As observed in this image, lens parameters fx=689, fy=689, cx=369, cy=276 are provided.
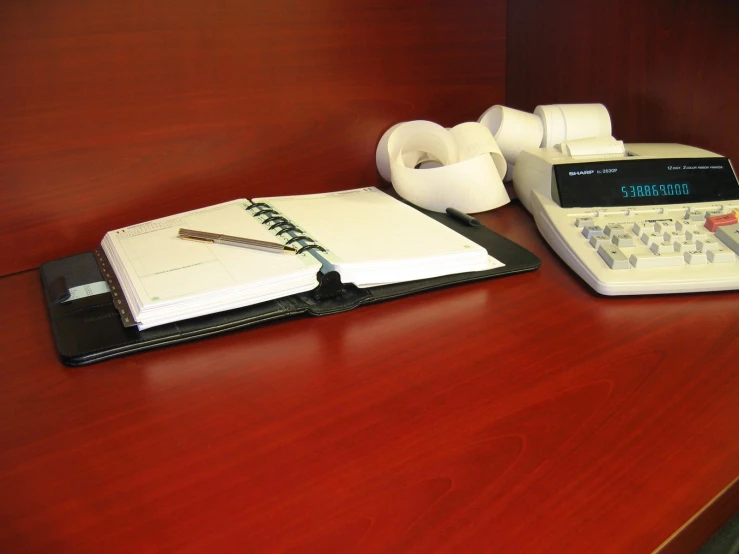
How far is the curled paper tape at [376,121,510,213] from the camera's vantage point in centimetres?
88

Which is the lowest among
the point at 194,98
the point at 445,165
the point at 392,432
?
the point at 392,432

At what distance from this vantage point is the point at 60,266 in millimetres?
774

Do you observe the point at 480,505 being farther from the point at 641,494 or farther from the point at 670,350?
the point at 670,350

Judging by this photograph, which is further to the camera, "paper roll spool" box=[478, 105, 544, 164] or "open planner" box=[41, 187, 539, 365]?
"paper roll spool" box=[478, 105, 544, 164]

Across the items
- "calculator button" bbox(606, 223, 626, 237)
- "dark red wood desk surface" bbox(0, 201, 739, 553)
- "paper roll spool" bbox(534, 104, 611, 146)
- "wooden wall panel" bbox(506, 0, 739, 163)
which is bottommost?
"dark red wood desk surface" bbox(0, 201, 739, 553)

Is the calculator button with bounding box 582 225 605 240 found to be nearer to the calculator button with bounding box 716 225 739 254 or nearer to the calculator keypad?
the calculator keypad

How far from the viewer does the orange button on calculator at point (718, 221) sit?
74 centimetres

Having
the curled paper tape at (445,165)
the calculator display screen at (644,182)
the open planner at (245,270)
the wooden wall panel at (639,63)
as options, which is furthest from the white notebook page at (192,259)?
the wooden wall panel at (639,63)

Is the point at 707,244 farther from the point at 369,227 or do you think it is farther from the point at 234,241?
the point at 234,241

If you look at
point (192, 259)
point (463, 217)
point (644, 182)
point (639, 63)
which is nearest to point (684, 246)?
point (644, 182)

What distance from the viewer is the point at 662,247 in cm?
71

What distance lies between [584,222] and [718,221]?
0.45 feet

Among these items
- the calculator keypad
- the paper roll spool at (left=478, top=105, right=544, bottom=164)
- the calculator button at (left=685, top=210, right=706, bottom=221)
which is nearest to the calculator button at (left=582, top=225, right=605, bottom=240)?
the calculator keypad

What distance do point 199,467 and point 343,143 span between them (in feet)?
2.10
